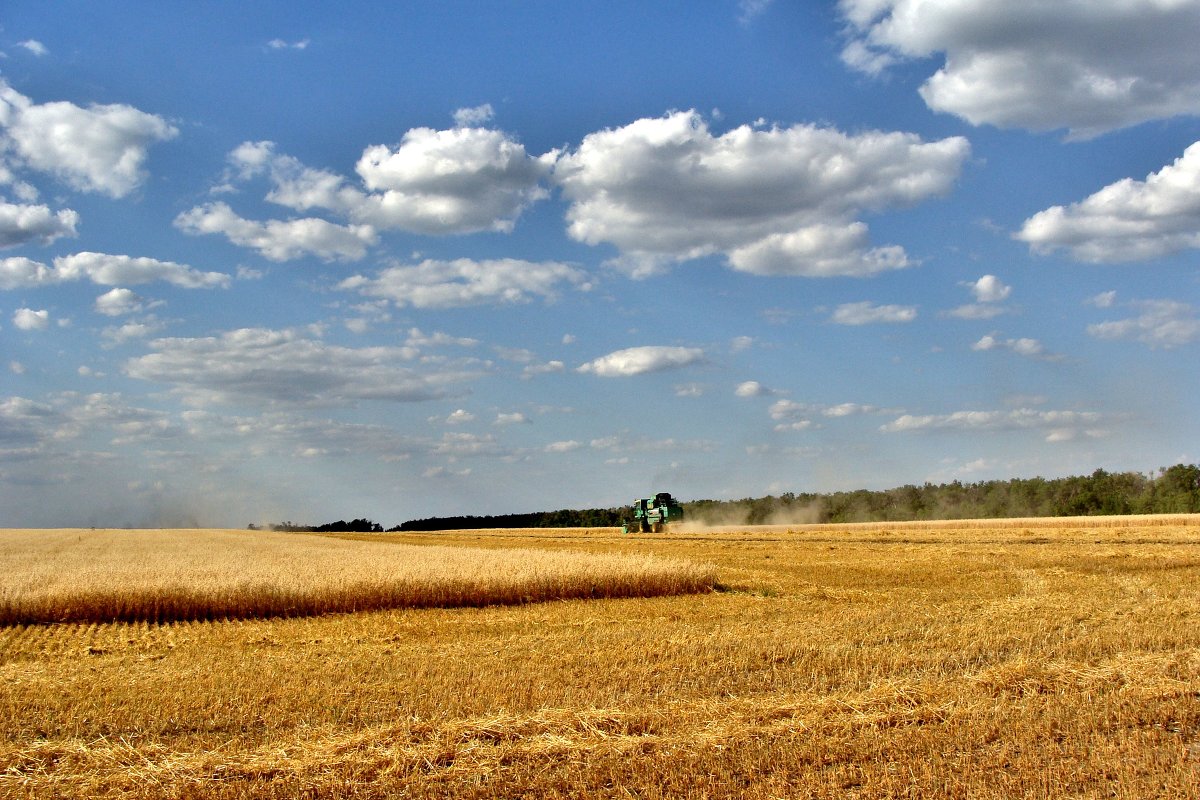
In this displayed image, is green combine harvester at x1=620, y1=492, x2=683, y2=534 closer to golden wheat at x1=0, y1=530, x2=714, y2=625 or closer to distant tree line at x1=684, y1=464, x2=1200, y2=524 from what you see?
distant tree line at x1=684, y1=464, x2=1200, y2=524

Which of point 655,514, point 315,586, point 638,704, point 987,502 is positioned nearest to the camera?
point 638,704

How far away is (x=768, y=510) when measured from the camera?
307 ft

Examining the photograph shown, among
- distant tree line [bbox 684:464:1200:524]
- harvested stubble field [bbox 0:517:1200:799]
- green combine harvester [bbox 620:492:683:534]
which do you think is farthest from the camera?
distant tree line [bbox 684:464:1200:524]

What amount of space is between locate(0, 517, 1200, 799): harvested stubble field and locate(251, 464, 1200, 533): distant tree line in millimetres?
62723

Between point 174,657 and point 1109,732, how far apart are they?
13128 mm

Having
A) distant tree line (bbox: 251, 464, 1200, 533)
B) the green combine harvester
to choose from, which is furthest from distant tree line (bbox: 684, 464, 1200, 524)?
the green combine harvester

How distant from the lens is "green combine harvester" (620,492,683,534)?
6331 centimetres

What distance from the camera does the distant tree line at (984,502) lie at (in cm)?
7688

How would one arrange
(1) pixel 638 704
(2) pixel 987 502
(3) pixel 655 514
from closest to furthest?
(1) pixel 638 704 < (3) pixel 655 514 < (2) pixel 987 502

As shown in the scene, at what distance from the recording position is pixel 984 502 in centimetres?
9075

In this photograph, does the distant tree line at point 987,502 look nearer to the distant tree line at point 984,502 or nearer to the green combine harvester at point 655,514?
the distant tree line at point 984,502

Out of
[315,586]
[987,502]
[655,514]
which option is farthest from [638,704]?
[987,502]

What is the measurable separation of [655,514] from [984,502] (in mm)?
45041

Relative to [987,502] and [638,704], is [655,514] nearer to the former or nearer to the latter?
[987,502]
